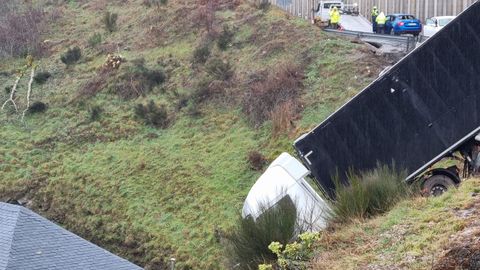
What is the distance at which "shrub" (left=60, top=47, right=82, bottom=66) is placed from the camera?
33.8 m

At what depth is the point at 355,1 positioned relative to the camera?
54062mm

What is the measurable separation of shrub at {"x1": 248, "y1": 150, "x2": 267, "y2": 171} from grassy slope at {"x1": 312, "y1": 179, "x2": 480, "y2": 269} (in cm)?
1040

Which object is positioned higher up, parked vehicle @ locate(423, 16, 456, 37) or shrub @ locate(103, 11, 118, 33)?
shrub @ locate(103, 11, 118, 33)

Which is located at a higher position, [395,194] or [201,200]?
[395,194]

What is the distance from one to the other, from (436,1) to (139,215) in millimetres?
26015

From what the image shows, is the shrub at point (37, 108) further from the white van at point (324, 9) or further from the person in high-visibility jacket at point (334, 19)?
the white van at point (324, 9)

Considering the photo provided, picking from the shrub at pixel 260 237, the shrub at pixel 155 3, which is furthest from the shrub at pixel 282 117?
the shrub at pixel 155 3

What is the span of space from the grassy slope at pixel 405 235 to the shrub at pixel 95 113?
1849cm

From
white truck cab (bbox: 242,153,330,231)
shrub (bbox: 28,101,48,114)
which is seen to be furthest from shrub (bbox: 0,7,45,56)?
white truck cab (bbox: 242,153,330,231)

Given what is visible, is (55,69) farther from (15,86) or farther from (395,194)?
(395,194)

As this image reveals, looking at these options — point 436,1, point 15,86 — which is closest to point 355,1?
point 436,1

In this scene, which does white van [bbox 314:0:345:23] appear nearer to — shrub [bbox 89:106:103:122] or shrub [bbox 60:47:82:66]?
shrub [bbox 60:47:82:66]

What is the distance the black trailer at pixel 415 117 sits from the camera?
1374 centimetres

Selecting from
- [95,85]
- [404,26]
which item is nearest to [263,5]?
[404,26]
